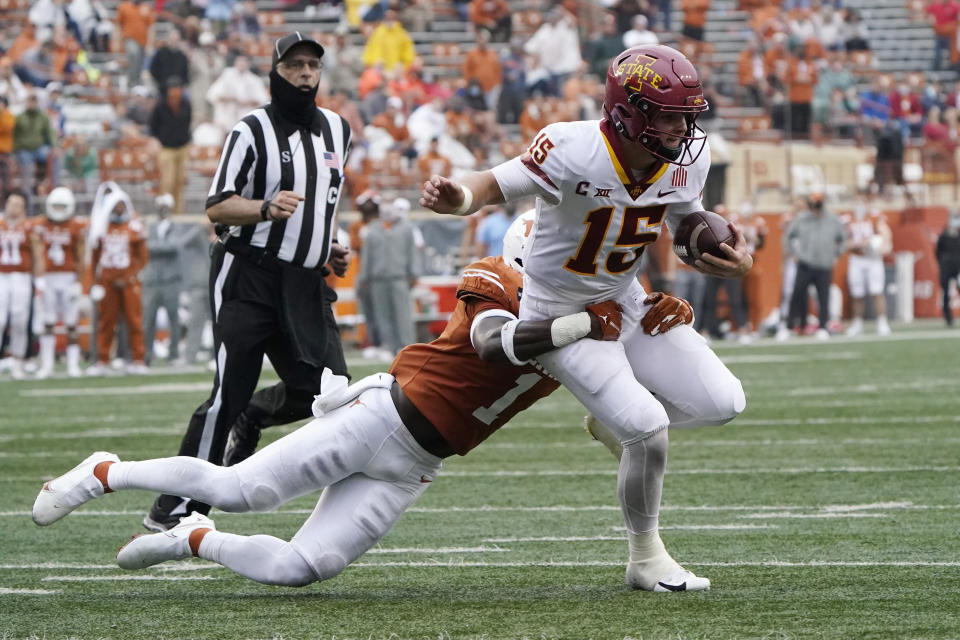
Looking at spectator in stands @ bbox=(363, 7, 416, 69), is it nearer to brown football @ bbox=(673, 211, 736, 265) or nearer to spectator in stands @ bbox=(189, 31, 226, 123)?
spectator in stands @ bbox=(189, 31, 226, 123)

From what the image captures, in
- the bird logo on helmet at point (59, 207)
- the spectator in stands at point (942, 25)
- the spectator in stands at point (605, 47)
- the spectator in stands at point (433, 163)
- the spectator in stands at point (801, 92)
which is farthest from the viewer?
the spectator in stands at point (942, 25)

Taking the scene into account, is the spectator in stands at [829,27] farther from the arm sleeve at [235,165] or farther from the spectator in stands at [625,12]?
the arm sleeve at [235,165]

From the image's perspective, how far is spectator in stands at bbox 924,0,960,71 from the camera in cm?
2434

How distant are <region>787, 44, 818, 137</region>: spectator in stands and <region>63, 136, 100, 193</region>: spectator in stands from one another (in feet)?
32.2

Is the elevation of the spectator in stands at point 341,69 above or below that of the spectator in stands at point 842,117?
above

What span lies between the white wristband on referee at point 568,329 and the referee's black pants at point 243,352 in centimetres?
160

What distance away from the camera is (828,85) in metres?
22.5

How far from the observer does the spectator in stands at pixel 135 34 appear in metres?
19.5

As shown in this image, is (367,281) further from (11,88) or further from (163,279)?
(11,88)

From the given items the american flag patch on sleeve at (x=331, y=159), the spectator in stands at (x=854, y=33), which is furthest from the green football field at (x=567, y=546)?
the spectator in stands at (x=854, y=33)

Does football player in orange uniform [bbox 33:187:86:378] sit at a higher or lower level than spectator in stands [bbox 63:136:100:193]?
lower

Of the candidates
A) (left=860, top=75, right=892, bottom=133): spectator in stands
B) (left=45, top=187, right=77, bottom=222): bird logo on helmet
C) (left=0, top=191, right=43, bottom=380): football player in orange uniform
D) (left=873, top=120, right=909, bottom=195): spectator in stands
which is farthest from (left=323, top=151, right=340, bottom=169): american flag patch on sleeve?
(left=860, top=75, right=892, bottom=133): spectator in stands

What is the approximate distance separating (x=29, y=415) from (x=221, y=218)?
5.70 m

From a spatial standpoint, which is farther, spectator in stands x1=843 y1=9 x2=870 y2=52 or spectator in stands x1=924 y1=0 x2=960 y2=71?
spectator in stands x1=924 y1=0 x2=960 y2=71
